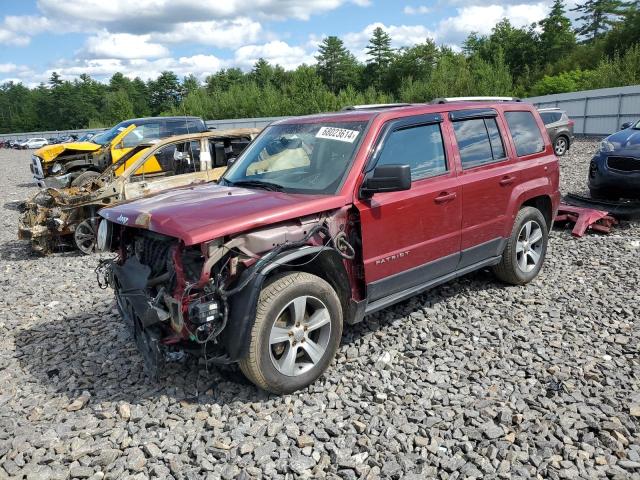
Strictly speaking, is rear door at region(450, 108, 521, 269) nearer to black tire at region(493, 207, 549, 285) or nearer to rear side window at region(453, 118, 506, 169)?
rear side window at region(453, 118, 506, 169)

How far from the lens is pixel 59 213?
27.9 feet

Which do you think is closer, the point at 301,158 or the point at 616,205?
the point at 301,158

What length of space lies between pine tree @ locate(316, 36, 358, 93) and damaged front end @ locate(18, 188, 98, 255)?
72.5 meters

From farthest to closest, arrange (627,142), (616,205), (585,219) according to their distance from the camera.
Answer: (627,142)
(616,205)
(585,219)

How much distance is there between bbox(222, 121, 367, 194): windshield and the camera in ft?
13.5

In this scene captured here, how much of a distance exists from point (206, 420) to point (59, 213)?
6325 millimetres

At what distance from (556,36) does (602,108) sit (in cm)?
4099

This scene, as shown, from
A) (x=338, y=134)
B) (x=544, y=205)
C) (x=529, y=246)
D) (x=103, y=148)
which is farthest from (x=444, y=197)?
(x=103, y=148)

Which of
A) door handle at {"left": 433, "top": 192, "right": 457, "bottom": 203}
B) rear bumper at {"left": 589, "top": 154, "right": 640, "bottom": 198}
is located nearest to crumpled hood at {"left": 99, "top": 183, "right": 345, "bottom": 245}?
door handle at {"left": 433, "top": 192, "right": 457, "bottom": 203}

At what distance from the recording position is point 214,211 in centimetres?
359

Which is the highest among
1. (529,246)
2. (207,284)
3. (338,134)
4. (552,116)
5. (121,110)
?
(121,110)

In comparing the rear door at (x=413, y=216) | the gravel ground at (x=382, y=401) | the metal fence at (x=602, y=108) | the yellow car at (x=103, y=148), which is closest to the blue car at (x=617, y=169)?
the gravel ground at (x=382, y=401)

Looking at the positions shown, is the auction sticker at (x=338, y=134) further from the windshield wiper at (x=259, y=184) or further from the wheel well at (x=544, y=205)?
the wheel well at (x=544, y=205)

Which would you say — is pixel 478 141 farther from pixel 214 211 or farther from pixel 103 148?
pixel 103 148
